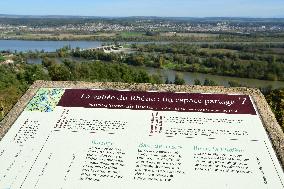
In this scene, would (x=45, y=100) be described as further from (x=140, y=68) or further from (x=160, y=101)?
(x=140, y=68)

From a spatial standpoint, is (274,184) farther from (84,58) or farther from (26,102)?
(84,58)

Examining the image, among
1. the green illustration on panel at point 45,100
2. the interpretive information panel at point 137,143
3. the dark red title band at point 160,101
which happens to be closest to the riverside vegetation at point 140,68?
the green illustration on panel at point 45,100

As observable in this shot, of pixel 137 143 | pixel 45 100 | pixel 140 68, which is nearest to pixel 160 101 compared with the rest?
pixel 137 143

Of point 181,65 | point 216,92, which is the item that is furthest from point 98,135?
point 181,65

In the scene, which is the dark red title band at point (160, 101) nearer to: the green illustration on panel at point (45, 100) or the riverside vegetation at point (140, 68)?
the green illustration on panel at point (45, 100)

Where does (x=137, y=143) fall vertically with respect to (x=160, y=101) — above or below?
below

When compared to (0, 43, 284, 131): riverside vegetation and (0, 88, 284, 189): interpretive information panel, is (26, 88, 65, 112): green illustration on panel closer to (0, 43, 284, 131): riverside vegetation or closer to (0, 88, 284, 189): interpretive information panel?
(0, 88, 284, 189): interpretive information panel
